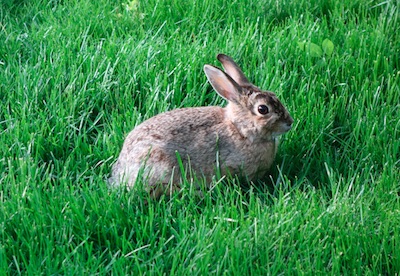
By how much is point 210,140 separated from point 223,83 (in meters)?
0.33

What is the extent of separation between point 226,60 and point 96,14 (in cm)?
146

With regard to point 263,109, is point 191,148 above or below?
below

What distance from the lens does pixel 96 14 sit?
5465 millimetres

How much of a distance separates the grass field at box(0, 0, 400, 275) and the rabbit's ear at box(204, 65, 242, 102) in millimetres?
431

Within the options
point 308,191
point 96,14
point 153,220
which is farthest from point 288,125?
point 96,14

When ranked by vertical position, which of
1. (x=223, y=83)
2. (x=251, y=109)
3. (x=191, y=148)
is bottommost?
(x=191, y=148)

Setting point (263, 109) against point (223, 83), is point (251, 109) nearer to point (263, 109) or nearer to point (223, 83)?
point (263, 109)

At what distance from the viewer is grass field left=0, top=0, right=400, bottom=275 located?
3.41m

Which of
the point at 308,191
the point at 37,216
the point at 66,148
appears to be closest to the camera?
the point at 37,216

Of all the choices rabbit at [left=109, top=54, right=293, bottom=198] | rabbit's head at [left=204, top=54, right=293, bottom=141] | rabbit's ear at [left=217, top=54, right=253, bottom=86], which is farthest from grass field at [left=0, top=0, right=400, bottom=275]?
rabbit's ear at [left=217, top=54, right=253, bottom=86]

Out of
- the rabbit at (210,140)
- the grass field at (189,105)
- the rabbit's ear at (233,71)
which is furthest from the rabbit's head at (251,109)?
the grass field at (189,105)

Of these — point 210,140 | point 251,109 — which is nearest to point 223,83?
point 251,109

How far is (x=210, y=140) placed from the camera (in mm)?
4102

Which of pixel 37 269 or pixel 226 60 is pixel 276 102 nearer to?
pixel 226 60
